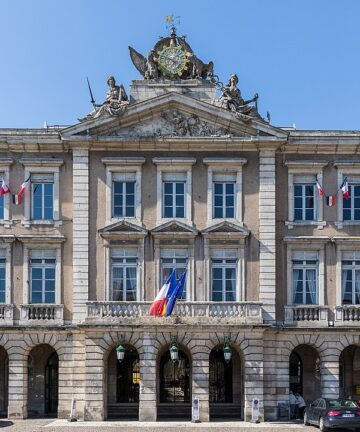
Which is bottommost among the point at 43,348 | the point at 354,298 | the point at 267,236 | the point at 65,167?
the point at 43,348

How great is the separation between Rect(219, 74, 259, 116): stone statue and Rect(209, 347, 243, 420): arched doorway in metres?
11.7

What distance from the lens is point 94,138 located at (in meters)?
40.5

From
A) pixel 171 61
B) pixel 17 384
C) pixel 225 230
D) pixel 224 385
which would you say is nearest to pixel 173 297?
pixel 225 230

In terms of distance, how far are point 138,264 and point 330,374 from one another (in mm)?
10330

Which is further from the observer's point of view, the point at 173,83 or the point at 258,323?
the point at 173,83

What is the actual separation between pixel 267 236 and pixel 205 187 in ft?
12.2

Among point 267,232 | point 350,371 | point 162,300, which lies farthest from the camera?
point 350,371

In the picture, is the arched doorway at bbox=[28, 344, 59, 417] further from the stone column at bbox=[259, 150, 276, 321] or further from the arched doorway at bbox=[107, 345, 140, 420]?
the stone column at bbox=[259, 150, 276, 321]

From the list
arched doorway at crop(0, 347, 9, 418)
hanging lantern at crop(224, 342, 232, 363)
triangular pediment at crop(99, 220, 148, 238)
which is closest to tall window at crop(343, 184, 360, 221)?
hanging lantern at crop(224, 342, 232, 363)

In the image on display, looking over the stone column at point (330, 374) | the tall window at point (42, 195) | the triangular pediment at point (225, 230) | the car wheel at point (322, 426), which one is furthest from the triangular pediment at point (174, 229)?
the car wheel at point (322, 426)

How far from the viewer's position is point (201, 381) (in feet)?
128

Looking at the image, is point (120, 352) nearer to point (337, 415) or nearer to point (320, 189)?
point (337, 415)

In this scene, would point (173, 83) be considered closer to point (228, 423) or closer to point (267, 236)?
point (267, 236)

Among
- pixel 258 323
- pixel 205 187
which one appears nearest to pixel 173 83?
pixel 205 187
